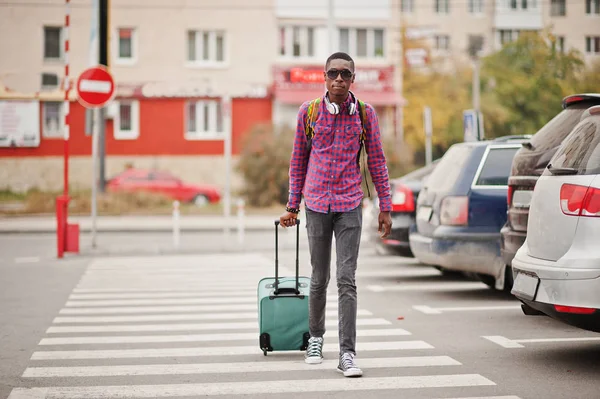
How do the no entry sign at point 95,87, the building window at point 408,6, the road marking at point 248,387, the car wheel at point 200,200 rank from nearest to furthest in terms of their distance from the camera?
1. the road marking at point 248,387
2. the no entry sign at point 95,87
3. the car wheel at point 200,200
4. the building window at point 408,6

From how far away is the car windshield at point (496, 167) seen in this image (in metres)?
10.8

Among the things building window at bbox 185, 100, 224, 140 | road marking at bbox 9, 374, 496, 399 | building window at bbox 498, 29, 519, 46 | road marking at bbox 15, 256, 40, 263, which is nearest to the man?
road marking at bbox 9, 374, 496, 399

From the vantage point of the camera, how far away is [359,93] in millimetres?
44000

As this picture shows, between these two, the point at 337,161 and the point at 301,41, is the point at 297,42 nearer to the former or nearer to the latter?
the point at 301,41

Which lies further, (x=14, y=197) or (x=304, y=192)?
(x=14, y=197)

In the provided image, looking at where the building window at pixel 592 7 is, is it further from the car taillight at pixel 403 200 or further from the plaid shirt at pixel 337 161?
the plaid shirt at pixel 337 161

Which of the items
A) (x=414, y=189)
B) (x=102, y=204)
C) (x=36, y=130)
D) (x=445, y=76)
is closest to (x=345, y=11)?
(x=445, y=76)

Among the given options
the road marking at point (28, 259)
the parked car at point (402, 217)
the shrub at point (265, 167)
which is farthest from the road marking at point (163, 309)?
the shrub at point (265, 167)

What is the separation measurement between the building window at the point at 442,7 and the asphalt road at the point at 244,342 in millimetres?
45521

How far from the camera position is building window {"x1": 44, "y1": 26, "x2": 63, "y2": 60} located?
43281 mm

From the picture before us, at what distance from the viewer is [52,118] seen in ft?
142

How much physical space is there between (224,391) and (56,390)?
103 centimetres

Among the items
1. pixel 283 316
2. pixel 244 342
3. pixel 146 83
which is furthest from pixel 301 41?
pixel 283 316

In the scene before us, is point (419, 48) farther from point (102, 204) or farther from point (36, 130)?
point (102, 204)
